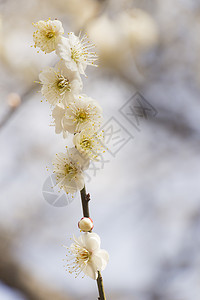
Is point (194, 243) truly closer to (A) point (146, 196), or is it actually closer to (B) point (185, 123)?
(A) point (146, 196)

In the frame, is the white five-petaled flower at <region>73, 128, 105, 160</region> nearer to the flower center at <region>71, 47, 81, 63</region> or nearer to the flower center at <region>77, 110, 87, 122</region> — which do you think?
the flower center at <region>77, 110, 87, 122</region>

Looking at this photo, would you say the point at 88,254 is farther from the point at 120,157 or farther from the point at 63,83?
the point at 120,157

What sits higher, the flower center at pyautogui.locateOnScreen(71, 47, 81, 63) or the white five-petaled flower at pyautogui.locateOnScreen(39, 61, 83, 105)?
the flower center at pyautogui.locateOnScreen(71, 47, 81, 63)

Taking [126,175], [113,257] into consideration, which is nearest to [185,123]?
[126,175]

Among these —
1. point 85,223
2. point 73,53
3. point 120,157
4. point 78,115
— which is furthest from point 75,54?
point 120,157

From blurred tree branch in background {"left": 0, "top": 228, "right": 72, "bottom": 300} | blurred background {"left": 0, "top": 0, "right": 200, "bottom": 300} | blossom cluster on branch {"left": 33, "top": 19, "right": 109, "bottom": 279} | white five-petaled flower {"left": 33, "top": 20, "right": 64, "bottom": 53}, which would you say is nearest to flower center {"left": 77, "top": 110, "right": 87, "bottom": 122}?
blossom cluster on branch {"left": 33, "top": 19, "right": 109, "bottom": 279}

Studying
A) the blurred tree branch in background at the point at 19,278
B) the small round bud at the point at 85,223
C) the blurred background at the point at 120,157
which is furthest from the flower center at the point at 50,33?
the blurred tree branch in background at the point at 19,278

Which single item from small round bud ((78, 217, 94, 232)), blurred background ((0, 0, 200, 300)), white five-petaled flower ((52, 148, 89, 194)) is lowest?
small round bud ((78, 217, 94, 232))
